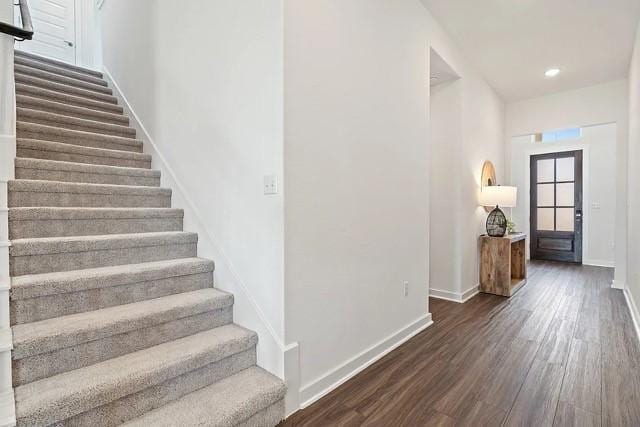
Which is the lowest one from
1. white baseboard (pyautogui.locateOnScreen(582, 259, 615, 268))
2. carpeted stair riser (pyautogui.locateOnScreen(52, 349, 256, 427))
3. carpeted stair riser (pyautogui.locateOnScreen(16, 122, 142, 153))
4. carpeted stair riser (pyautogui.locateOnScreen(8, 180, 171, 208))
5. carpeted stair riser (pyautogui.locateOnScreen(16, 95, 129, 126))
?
white baseboard (pyautogui.locateOnScreen(582, 259, 615, 268))

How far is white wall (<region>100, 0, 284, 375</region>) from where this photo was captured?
1723 mm

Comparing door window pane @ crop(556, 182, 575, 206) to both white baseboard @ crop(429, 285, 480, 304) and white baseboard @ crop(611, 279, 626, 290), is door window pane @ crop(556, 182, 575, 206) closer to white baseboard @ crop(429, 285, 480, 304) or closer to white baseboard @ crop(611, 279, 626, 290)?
white baseboard @ crop(611, 279, 626, 290)

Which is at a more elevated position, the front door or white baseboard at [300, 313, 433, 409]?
the front door

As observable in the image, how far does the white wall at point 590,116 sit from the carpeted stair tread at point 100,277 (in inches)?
202

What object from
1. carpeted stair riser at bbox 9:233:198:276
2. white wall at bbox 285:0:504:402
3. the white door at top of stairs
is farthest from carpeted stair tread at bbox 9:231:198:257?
the white door at top of stairs

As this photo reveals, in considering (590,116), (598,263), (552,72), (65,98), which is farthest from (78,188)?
(598,263)

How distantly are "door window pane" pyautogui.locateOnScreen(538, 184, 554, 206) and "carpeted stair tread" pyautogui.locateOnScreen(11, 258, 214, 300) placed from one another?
272 inches

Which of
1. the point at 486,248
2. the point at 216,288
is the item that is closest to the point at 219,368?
the point at 216,288

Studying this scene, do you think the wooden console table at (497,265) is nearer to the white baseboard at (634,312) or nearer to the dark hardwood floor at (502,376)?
the dark hardwood floor at (502,376)

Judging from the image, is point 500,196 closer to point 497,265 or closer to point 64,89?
point 497,265

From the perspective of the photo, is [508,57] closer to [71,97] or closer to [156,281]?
[156,281]

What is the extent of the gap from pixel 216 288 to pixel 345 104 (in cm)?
145

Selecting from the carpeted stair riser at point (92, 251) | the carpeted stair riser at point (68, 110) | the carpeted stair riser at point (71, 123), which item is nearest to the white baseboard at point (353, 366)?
the carpeted stair riser at point (92, 251)

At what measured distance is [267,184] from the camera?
1732 millimetres
